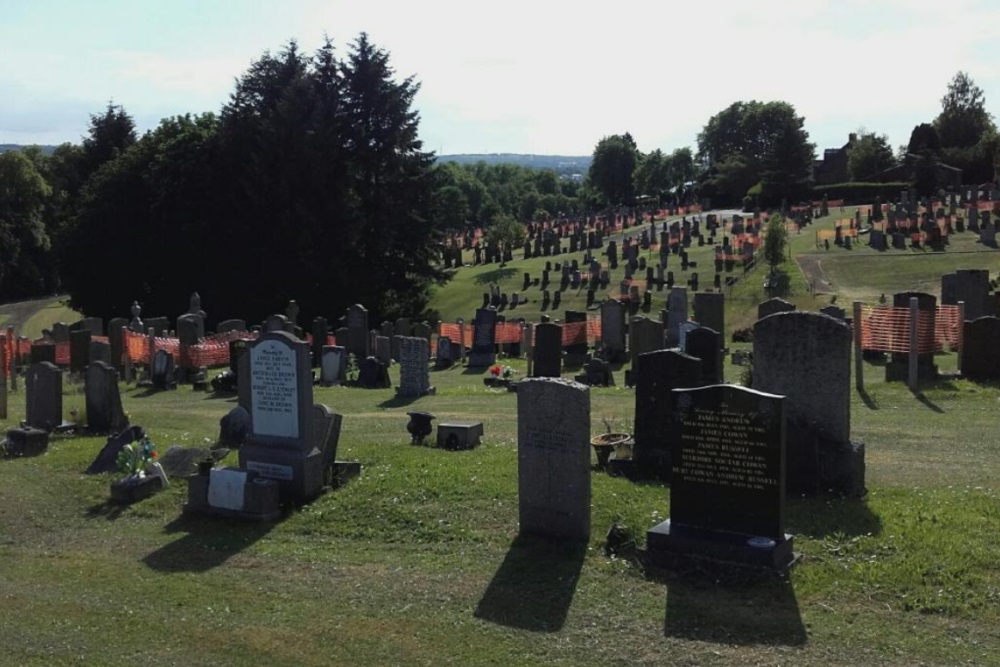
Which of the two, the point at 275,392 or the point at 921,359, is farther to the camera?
the point at 921,359

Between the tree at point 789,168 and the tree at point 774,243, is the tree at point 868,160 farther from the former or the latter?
the tree at point 774,243

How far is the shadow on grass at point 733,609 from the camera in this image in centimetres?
800

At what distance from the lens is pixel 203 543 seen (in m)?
11.2

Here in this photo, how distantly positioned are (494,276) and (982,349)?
37.8 metres

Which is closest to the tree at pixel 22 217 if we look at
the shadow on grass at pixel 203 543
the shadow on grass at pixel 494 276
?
the shadow on grass at pixel 494 276

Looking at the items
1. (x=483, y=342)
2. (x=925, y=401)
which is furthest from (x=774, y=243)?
(x=925, y=401)

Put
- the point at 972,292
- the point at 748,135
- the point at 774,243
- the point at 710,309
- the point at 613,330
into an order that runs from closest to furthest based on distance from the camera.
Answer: the point at 710,309 → the point at 972,292 → the point at 613,330 → the point at 774,243 → the point at 748,135

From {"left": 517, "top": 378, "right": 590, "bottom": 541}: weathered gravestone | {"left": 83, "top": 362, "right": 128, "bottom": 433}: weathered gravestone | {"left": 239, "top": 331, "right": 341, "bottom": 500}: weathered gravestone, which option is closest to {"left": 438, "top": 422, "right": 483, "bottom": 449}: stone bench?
{"left": 239, "top": 331, "right": 341, "bottom": 500}: weathered gravestone

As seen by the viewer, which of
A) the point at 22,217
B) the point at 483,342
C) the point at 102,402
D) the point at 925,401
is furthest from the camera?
the point at 22,217

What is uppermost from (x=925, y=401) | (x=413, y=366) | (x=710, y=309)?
(x=710, y=309)

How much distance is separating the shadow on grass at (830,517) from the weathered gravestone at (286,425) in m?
5.72

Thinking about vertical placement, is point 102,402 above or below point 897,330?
below

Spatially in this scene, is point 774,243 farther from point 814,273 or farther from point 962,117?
point 962,117

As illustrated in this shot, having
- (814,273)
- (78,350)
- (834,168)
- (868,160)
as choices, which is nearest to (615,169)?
(834,168)
